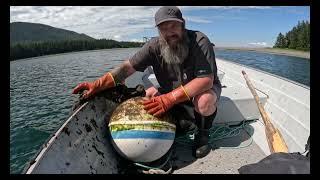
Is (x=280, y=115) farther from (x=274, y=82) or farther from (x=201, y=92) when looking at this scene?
(x=201, y=92)

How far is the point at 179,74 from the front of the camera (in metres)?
4.06

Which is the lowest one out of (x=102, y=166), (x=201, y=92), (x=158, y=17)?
(x=102, y=166)

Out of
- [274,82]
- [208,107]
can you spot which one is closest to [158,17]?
[208,107]

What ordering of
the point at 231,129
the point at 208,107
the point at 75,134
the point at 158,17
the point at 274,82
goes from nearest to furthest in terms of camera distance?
the point at 75,134 < the point at 158,17 < the point at 208,107 < the point at 231,129 < the point at 274,82

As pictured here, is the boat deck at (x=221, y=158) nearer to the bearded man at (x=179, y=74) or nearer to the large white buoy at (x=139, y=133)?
the bearded man at (x=179, y=74)

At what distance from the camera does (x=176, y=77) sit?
4113 millimetres

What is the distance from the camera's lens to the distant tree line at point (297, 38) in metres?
86.4

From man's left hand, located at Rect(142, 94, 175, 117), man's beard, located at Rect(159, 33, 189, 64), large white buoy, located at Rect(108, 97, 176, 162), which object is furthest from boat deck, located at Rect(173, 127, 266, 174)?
man's beard, located at Rect(159, 33, 189, 64)

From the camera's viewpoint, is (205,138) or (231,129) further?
(231,129)

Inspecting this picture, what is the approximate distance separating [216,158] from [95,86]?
5.12 ft

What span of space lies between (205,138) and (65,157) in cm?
169

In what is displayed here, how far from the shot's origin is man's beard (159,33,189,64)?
3.80 meters

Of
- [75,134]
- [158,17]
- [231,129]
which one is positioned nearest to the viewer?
[75,134]

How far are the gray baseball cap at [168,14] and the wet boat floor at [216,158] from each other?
1421 mm
